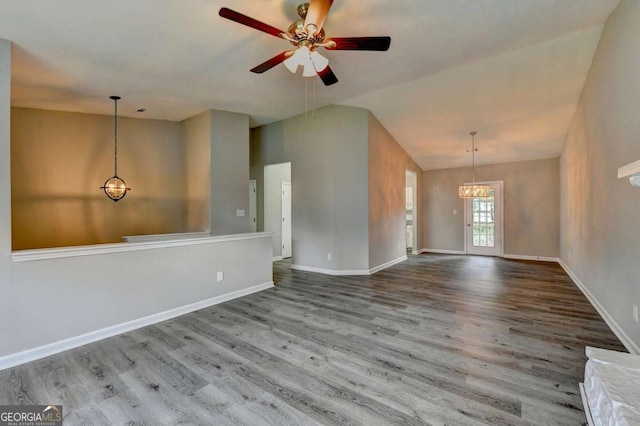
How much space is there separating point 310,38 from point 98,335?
3.43 m

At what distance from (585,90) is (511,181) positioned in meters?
3.77

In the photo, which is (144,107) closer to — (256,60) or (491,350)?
(256,60)

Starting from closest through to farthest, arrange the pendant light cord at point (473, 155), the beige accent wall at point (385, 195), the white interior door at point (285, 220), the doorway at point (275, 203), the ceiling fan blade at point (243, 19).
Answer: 1. the ceiling fan blade at point (243, 19)
2. the beige accent wall at point (385, 195)
3. the pendant light cord at point (473, 155)
4. the doorway at point (275, 203)
5. the white interior door at point (285, 220)

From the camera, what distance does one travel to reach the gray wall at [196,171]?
16.4 feet

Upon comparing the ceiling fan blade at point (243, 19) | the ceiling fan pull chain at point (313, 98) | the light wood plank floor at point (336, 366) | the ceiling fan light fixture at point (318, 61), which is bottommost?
the light wood plank floor at point (336, 366)

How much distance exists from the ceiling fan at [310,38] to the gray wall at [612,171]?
7.34 ft

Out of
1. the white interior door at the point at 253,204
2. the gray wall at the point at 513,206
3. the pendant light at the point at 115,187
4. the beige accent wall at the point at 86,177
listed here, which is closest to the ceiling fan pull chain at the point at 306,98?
the white interior door at the point at 253,204

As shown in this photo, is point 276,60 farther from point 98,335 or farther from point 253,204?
point 253,204

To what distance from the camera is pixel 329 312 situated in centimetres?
358

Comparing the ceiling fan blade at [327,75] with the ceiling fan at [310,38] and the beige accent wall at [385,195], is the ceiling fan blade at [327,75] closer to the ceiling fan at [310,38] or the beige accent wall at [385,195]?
the ceiling fan at [310,38]

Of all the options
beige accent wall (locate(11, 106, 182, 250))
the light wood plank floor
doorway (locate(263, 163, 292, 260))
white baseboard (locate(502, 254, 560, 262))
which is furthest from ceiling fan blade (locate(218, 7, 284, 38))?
white baseboard (locate(502, 254, 560, 262))

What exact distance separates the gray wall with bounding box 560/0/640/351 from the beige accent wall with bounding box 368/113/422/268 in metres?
3.16

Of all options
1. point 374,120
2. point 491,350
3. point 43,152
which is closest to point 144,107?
point 43,152

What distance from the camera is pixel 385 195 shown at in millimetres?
6227
